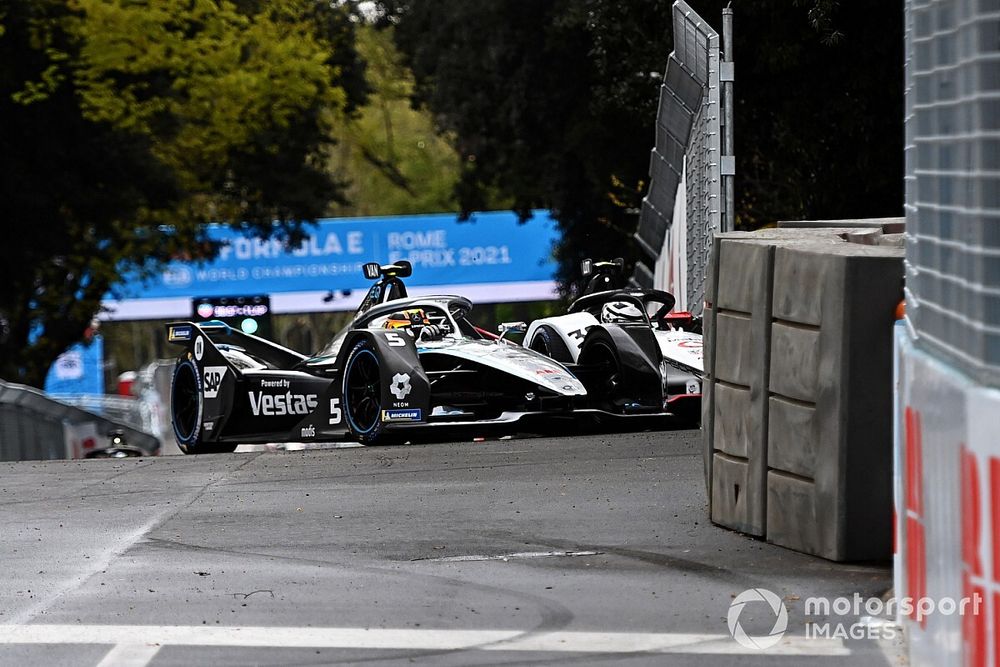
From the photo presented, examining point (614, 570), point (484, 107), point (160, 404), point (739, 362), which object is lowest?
point (160, 404)

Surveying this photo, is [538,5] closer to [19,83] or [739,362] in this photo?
[19,83]

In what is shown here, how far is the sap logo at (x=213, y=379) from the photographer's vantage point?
1361cm

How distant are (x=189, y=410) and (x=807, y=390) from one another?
29.5ft

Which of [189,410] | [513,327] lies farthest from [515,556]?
[189,410]

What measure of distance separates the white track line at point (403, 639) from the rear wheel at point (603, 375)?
24.5ft

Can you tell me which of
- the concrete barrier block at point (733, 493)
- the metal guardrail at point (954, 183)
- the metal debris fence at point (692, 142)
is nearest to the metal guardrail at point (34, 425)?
the metal debris fence at point (692, 142)

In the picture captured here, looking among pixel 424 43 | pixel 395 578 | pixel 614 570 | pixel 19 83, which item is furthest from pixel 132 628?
pixel 424 43

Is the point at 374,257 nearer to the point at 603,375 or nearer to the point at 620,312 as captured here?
the point at 620,312

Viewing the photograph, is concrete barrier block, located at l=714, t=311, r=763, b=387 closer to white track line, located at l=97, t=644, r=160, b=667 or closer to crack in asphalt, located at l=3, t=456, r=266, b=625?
crack in asphalt, located at l=3, t=456, r=266, b=625

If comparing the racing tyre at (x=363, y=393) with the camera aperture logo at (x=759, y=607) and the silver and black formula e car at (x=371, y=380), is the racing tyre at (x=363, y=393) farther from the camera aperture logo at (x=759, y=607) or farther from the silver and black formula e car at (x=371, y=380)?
the camera aperture logo at (x=759, y=607)

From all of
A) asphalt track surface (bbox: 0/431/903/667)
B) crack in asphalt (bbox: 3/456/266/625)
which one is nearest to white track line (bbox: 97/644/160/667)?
asphalt track surface (bbox: 0/431/903/667)

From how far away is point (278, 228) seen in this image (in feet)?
115

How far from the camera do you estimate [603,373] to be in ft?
42.1

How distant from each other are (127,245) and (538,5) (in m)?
9.07
